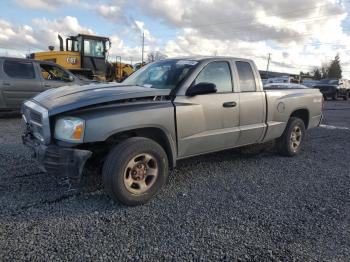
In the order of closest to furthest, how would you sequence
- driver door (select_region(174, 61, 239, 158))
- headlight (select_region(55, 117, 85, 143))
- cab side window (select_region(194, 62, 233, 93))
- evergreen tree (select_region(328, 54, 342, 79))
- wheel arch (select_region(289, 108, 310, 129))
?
headlight (select_region(55, 117, 85, 143))
driver door (select_region(174, 61, 239, 158))
cab side window (select_region(194, 62, 233, 93))
wheel arch (select_region(289, 108, 310, 129))
evergreen tree (select_region(328, 54, 342, 79))

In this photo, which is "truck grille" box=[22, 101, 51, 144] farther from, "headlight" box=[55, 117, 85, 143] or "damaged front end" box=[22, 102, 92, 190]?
"headlight" box=[55, 117, 85, 143]

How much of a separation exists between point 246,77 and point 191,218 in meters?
2.69

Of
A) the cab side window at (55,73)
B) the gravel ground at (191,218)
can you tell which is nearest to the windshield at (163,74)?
the gravel ground at (191,218)

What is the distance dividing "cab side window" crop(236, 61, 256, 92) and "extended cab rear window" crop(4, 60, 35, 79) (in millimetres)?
6838

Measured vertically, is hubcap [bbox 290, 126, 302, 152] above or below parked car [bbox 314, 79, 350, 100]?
below

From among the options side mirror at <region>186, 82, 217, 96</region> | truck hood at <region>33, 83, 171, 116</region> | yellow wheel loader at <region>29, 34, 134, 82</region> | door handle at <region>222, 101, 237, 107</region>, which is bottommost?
door handle at <region>222, 101, 237, 107</region>

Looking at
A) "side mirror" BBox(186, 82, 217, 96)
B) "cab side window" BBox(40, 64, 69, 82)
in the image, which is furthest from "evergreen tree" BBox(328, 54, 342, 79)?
"side mirror" BBox(186, 82, 217, 96)

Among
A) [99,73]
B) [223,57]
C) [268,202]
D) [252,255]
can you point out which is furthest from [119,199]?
[99,73]

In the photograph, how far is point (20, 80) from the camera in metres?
9.55

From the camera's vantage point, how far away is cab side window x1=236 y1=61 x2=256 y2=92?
5.27 meters

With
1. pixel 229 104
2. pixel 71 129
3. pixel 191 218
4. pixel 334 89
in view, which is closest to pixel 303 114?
pixel 229 104

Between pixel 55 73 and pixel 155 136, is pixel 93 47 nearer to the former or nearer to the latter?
pixel 55 73

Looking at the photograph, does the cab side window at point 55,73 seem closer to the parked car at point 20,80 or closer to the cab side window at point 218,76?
the parked car at point 20,80

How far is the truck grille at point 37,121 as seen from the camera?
3686mm
